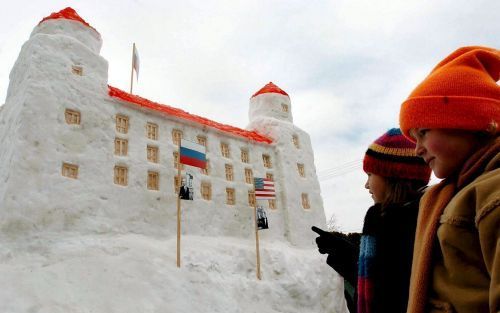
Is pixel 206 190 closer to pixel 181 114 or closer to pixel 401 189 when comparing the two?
pixel 181 114

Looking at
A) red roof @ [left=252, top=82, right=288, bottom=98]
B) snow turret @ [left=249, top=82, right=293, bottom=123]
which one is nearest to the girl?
snow turret @ [left=249, top=82, right=293, bottom=123]

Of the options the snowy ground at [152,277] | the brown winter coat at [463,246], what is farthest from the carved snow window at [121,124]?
the brown winter coat at [463,246]

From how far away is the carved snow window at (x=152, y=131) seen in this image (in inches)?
602

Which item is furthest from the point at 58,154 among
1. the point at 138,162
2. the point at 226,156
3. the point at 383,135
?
the point at 383,135

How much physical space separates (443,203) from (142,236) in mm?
12562

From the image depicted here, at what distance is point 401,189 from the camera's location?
2762mm

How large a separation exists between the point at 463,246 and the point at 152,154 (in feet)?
46.9

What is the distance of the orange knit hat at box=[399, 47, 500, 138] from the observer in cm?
180

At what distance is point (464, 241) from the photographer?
1.50 m

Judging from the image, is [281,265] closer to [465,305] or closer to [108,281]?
[108,281]

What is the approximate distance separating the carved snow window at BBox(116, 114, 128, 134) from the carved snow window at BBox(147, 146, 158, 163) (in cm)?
115

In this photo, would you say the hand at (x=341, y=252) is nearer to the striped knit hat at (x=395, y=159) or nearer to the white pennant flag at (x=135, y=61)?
the striped knit hat at (x=395, y=159)

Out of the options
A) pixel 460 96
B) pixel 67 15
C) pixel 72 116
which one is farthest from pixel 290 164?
pixel 460 96

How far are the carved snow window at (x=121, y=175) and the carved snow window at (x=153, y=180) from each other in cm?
90
